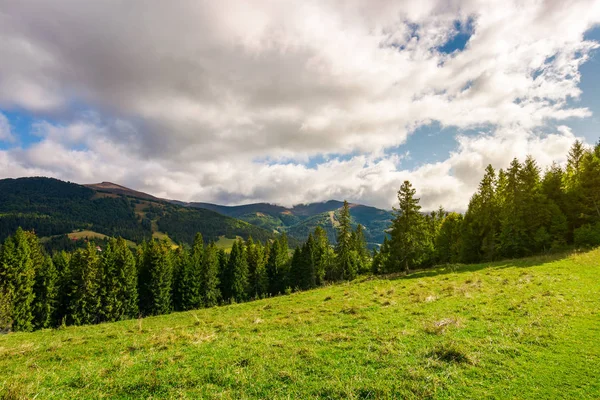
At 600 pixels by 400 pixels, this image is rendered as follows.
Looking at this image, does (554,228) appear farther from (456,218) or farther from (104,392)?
(104,392)

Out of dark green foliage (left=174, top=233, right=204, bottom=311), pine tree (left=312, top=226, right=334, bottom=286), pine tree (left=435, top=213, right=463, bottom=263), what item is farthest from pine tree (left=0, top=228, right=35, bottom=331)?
pine tree (left=435, top=213, right=463, bottom=263)

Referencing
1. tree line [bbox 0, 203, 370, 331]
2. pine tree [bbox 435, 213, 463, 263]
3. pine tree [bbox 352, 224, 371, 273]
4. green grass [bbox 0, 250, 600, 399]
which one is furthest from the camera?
pine tree [bbox 352, 224, 371, 273]

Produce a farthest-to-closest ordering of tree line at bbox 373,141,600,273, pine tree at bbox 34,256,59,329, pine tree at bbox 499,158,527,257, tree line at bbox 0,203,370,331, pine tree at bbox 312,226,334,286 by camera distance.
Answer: pine tree at bbox 312,226,334,286
pine tree at bbox 34,256,59,329
tree line at bbox 0,203,370,331
pine tree at bbox 499,158,527,257
tree line at bbox 373,141,600,273

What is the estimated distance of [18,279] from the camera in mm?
47750

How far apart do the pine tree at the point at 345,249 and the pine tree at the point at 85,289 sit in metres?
54.9

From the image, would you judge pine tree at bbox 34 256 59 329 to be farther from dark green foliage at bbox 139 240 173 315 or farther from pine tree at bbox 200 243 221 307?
pine tree at bbox 200 243 221 307

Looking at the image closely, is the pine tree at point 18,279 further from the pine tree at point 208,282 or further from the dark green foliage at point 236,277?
the dark green foliage at point 236,277

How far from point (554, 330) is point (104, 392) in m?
19.1

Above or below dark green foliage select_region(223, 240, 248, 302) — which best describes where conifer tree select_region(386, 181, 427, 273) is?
above

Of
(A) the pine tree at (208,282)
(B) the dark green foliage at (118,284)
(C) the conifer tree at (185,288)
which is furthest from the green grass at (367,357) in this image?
(A) the pine tree at (208,282)

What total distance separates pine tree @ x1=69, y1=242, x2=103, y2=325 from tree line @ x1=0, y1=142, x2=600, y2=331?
0.17 m

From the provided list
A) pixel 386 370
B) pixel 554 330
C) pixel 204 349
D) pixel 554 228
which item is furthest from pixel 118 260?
pixel 554 228

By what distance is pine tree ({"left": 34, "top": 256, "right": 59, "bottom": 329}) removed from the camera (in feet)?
169

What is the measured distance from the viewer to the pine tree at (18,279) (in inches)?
1825
